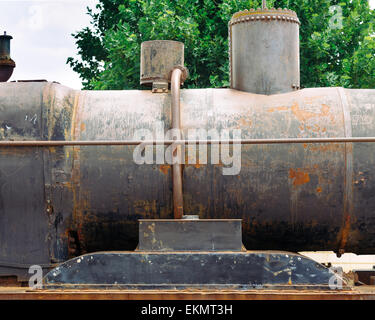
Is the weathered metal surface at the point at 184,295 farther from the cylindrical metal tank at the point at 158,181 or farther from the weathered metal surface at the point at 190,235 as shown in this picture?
the cylindrical metal tank at the point at 158,181

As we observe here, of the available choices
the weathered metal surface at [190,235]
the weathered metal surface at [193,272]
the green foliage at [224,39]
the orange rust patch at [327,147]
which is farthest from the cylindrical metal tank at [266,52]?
the green foliage at [224,39]

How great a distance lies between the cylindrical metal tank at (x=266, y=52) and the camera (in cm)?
464

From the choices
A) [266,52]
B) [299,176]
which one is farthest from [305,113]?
[266,52]

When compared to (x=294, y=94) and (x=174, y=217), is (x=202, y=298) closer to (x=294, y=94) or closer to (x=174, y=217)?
(x=174, y=217)

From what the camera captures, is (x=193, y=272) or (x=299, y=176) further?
(x=299, y=176)

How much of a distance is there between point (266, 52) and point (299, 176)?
1236mm

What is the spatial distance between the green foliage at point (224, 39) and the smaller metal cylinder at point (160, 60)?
6846 mm

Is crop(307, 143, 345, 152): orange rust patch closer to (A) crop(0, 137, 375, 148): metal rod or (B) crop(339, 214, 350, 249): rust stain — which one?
(A) crop(0, 137, 375, 148): metal rod

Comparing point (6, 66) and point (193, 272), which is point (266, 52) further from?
point (6, 66)

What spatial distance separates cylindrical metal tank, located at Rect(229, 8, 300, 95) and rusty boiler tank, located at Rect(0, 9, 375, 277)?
1.34ft

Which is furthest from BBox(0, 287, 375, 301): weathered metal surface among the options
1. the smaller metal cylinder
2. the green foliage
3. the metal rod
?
the green foliage

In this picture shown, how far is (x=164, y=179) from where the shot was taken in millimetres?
4059
